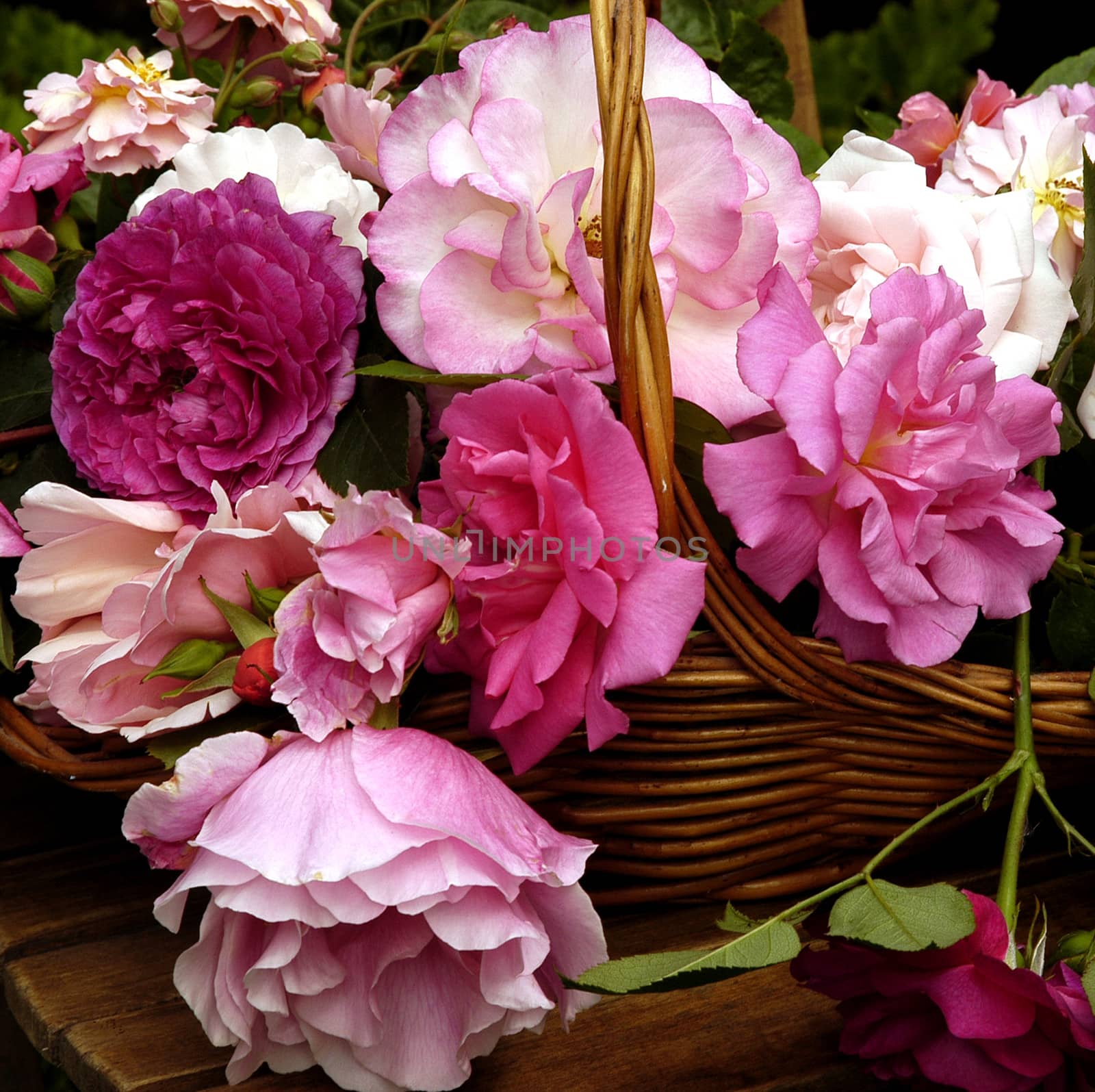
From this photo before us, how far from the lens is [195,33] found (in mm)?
835

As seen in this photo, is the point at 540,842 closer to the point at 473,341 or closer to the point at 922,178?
the point at 473,341

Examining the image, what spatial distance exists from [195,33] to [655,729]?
60 centimetres

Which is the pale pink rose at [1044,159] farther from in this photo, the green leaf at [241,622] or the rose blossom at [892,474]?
the green leaf at [241,622]

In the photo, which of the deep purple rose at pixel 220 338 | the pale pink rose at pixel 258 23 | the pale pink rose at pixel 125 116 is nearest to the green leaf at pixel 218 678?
the deep purple rose at pixel 220 338

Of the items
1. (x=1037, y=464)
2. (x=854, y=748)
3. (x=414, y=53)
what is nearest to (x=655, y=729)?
(x=854, y=748)

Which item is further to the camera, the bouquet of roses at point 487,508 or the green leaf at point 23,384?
the green leaf at point 23,384

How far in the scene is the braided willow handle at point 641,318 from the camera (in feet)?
1.63

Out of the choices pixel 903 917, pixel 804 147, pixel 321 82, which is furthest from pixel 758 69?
pixel 903 917

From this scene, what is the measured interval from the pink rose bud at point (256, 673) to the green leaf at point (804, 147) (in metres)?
0.54

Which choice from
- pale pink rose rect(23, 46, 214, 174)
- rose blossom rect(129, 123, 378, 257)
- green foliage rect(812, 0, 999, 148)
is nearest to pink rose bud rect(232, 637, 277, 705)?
rose blossom rect(129, 123, 378, 257)

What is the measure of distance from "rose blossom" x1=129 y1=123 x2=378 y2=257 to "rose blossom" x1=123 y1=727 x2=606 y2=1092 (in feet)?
0.99

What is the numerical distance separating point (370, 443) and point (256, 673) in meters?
0.14

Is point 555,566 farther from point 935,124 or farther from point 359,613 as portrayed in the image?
point 935,124

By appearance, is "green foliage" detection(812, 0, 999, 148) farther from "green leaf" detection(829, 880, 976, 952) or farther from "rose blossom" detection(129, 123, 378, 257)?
"green leaf" detection(829, 880, 976, 952)
